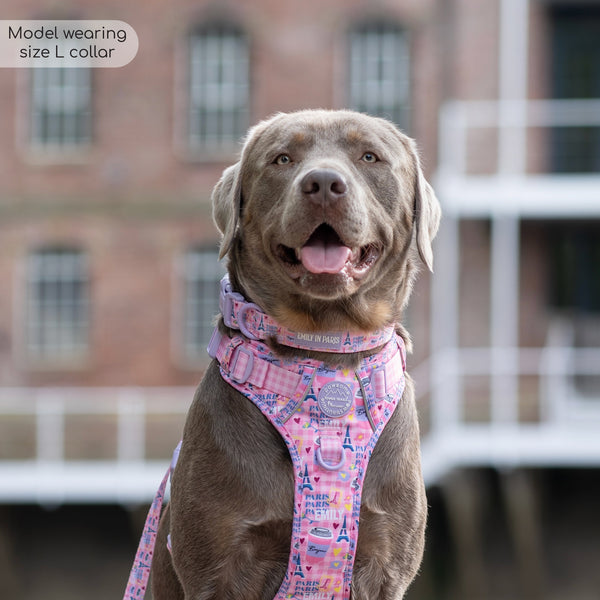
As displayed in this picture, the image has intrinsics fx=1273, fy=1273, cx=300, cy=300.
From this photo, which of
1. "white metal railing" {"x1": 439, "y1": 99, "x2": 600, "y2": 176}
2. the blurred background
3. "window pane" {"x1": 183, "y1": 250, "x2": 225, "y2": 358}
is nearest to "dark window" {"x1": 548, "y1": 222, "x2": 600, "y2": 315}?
the blurred background

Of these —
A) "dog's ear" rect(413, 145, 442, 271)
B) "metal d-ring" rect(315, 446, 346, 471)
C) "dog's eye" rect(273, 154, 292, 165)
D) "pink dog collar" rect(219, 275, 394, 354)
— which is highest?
"dog's eye" rect(273, 154, 292, 165)

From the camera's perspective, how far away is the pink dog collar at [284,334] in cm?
301

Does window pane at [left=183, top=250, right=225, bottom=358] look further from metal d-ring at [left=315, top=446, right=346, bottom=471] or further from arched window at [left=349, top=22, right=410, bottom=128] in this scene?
metal d-ring at [left=315, top=446, right=346, bottom=471]

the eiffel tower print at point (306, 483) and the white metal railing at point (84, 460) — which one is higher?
the eiffel tower print at point (306, 483)

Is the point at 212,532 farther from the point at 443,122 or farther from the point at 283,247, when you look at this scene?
the point at 443,122

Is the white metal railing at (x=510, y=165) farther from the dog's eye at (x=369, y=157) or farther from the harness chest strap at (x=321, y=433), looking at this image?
the harness chest strap at (x=321, y=433)

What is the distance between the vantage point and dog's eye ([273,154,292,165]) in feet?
10.1

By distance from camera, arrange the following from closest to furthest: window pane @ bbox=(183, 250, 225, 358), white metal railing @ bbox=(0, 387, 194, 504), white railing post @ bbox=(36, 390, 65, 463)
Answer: white metal railing @ bbox=(0, 387, 194, 504), white railing post @ bbox=(36, 390, 65, 463), window pane @ bbox=(183, 250, 225, 358)

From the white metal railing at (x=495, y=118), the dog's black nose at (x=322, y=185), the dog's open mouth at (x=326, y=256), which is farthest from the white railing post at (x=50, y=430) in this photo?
the dog's black nose at (x=322, y=185)

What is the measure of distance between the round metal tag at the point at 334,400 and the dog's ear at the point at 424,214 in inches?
15.6

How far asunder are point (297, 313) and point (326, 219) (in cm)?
27

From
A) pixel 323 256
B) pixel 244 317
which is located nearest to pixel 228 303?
pixel 244 317

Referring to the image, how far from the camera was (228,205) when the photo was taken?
Answer: 122 inches

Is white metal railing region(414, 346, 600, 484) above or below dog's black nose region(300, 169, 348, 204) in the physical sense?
below
